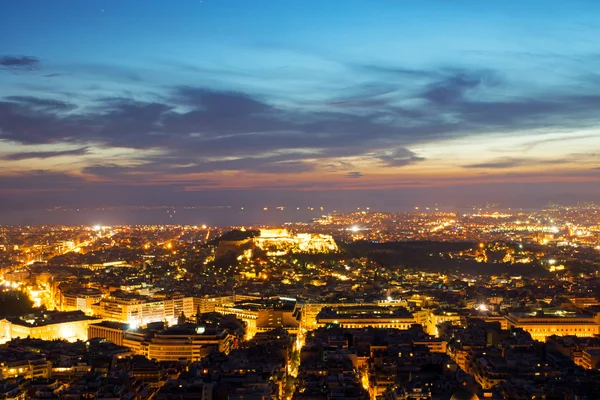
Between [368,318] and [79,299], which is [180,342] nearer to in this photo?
[368,318]

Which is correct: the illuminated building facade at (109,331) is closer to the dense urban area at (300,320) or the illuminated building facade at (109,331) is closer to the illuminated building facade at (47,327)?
the dense urban area at (300,320)

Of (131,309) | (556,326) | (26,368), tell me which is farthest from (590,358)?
(131,309)

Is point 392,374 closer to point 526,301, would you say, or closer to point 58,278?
point 526,301

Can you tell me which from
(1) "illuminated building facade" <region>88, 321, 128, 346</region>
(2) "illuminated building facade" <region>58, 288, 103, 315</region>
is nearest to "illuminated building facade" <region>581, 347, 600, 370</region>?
(1) "illuminated building facade" <region>88, 321, 128, 346</region>

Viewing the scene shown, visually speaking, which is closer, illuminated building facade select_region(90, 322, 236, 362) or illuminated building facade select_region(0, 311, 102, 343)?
illuminated building facade select_region(90, 322, 236, 362)

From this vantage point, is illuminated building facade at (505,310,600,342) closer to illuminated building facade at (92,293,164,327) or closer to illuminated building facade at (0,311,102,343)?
illuminated building facade at (92,293,164,327)

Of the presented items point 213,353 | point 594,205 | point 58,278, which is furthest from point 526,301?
point 594,205

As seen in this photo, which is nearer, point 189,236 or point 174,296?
point 174,296

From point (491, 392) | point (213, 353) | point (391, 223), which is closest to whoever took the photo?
point (491, 392)
